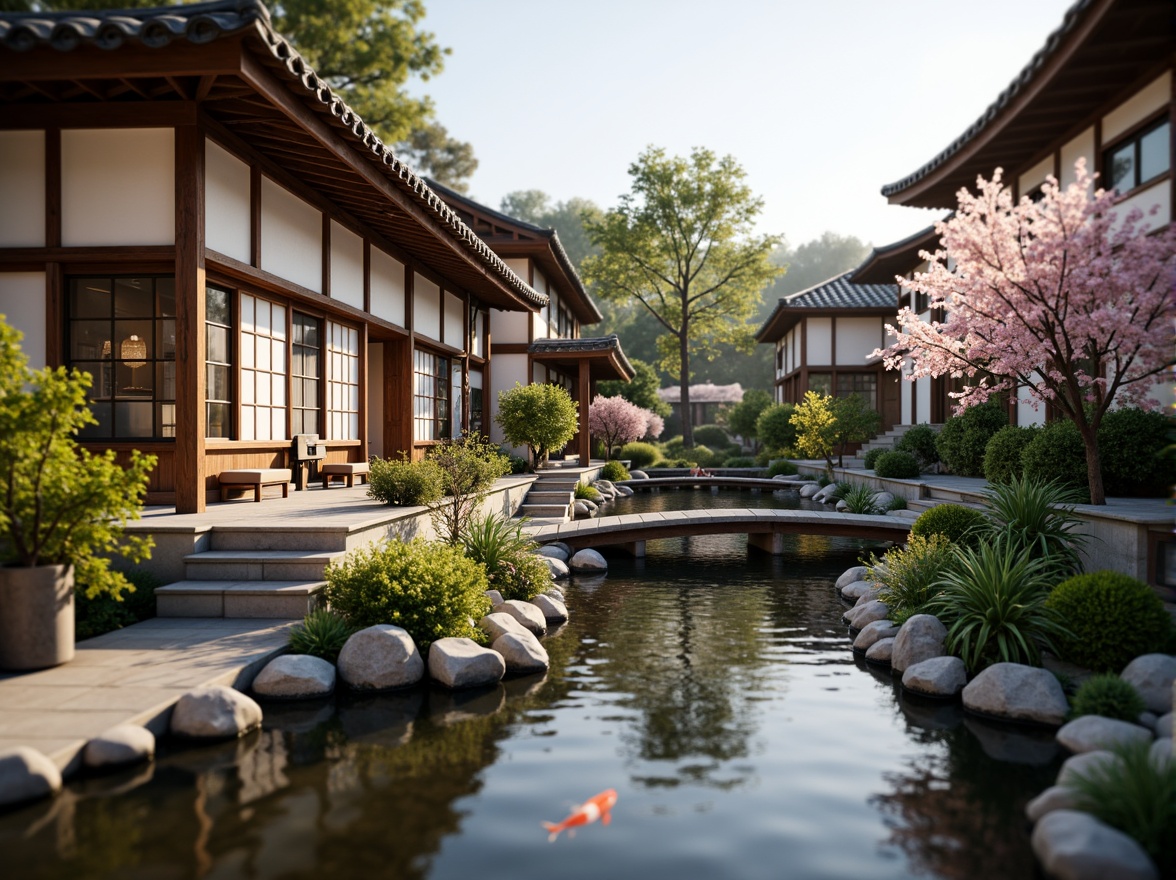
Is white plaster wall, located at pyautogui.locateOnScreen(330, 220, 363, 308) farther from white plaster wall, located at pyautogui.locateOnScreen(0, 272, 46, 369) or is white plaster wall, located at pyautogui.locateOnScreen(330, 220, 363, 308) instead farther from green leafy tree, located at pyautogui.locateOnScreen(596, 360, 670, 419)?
green leafy tree, located at pyautogui.locateOnScreen(596, 360, 670, 419)

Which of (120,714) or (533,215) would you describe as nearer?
(120,714)

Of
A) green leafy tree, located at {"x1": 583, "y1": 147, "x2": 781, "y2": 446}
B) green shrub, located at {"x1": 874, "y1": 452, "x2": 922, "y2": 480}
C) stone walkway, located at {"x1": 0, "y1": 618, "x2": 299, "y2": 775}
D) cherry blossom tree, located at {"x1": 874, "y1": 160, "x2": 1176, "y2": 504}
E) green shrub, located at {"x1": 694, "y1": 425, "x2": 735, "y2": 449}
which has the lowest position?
stone walkway, located at {"x1": 0, "y1": 618, "x2": 299, "y2": 775}

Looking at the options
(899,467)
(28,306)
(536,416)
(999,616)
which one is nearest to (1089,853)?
(999,616)

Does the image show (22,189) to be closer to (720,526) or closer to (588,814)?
(588,814)

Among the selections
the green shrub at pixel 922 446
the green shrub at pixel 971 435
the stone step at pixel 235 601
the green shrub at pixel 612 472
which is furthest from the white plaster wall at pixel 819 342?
the stone step at pixel 235 601

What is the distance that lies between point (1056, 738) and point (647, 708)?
2507 millimetres

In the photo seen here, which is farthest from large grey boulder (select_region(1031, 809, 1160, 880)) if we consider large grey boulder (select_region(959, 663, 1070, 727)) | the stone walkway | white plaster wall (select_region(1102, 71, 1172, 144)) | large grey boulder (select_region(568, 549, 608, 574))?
white plaster wall (select_region(1102, 71, 1172, 144))

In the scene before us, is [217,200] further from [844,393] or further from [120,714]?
[844,393]

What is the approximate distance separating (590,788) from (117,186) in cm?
724

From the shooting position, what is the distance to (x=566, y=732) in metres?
5.00

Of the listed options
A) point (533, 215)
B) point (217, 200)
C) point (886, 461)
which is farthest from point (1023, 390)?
point (533, 215)

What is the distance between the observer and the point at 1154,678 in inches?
201

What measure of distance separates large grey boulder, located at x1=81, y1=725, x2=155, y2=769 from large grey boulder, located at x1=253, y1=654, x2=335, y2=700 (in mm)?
1041

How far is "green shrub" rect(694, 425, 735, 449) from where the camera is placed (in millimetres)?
40594
